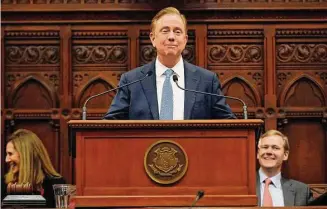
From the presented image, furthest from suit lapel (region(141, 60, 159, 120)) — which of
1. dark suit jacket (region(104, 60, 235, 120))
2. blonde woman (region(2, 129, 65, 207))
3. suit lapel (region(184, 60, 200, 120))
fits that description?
blonde woman (region(2, 129, 65, 207))

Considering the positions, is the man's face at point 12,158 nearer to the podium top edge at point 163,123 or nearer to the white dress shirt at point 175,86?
the white dress shirt at point 175,86

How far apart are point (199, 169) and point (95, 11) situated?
3.73m

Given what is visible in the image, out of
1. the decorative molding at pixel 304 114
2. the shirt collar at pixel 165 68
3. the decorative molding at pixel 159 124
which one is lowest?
the decorative molding at pixel 159 124

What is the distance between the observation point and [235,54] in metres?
8.27

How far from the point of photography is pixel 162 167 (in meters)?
4.79

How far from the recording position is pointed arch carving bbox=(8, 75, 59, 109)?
821cm

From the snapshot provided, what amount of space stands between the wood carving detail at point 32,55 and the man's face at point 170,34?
3003mm

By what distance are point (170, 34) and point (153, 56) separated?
9.48ft

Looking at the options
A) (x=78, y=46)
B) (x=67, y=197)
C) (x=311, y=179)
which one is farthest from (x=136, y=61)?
(x=67, y=197)

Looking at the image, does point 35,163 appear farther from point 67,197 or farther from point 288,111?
point 288,111

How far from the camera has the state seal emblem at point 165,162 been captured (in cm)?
479

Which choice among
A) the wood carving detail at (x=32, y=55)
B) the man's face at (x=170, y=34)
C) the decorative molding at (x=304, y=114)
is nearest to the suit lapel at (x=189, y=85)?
the man's face at (x=170, y=34)

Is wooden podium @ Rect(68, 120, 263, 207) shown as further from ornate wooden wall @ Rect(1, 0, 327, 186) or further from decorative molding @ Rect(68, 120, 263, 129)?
ornate wooden wall @ Rect(1, 0, 327, 186)

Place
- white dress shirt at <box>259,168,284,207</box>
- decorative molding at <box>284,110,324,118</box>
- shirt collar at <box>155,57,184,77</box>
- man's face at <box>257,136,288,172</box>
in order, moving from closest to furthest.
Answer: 1. shirt collar at <box>155,57,184,77</box>
2. white dress shirt at <box>259,168,284,207</box>
3. man's face at <box>257,136,288,172</box>
4. decorative molding at <box>284,110,324,118</box>
